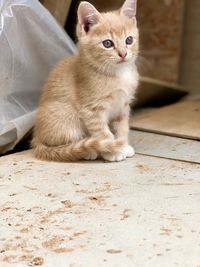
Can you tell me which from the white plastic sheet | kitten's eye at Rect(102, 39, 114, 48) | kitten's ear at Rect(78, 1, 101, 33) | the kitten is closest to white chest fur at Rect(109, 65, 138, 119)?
the kitten

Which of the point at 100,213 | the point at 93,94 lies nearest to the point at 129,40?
the point at 93,94

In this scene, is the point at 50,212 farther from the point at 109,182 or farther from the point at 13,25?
the point at 13,25

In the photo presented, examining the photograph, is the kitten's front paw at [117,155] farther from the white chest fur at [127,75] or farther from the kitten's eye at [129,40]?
the kitten's eye at [129,40]

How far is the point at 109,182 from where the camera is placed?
1717mm

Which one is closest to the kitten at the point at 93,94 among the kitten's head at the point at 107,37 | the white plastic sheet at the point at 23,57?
the kitten's head at the point at 107,37

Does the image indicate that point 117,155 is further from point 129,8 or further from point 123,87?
point 129,8

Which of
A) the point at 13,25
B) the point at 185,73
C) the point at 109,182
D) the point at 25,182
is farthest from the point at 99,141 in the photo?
the point at 185,73

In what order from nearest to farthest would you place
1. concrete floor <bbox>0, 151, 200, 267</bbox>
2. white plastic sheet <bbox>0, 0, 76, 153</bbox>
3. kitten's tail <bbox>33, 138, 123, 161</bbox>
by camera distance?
concrete floor <bbox>0, 151, 200, 267</bbox> < kitten's tail <bbox>33, 138, 123, 161</bbox> < white plastic sheet <bbox>0, 0, 76, 153</bbox>

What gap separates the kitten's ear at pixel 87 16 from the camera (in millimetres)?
1877

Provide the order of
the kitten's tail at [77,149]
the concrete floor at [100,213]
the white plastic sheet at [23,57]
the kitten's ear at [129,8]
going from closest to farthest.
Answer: the concrete floor at [100,213] → the kitten's tail at [77,149] → the kitten's ear at [129,8] → the white plastic sheet at [23,57]

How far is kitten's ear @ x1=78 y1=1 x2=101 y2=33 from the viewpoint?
1.88 meters

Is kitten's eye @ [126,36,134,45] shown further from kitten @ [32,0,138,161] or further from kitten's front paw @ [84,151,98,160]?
kitten's front paw @ [84,151,98,160]

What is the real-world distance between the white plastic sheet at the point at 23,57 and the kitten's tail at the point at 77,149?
0.22 metres

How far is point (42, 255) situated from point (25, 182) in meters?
0.55
